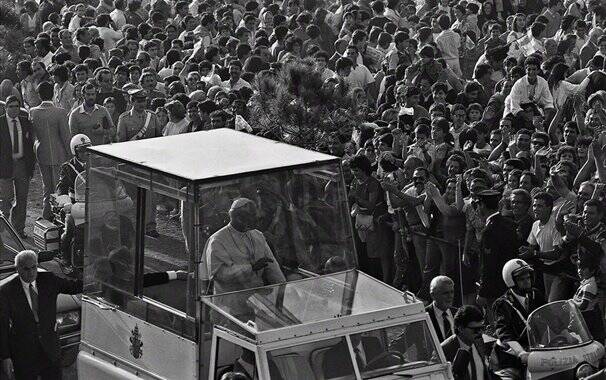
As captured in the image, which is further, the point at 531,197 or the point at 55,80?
the point at 55,80

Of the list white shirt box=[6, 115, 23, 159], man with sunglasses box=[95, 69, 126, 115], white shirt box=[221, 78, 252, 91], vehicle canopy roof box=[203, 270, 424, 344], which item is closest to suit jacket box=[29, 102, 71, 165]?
white shirt box=[6, 115, 23, 159]

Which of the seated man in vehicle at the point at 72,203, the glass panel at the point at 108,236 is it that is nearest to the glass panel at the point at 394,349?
the glass panel at the point at 108,236

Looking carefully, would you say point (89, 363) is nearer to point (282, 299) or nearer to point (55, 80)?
point (282, 299)

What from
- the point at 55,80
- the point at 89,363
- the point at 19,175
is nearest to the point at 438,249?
the point at 89,363

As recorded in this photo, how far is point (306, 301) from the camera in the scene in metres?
11.4

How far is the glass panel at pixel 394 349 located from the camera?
35.3 feet

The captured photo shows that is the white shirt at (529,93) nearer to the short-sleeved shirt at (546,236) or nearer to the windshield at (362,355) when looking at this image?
the short-sleeved shirt at (546,236)

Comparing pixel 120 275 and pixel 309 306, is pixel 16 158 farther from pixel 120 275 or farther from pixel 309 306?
pixel 309 306

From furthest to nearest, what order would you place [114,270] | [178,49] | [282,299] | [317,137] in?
[178,49] → [317,137] → [114,270] → [282,299]

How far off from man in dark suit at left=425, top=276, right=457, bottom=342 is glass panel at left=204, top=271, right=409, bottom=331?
1.47 ft

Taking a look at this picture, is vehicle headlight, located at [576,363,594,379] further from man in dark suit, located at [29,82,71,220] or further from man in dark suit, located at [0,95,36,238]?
man in dark suit, located at [0,95,36,238]

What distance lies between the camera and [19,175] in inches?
779

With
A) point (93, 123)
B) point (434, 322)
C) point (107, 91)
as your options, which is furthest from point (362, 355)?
point (107, 91)

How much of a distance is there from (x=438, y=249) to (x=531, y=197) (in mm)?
1464
